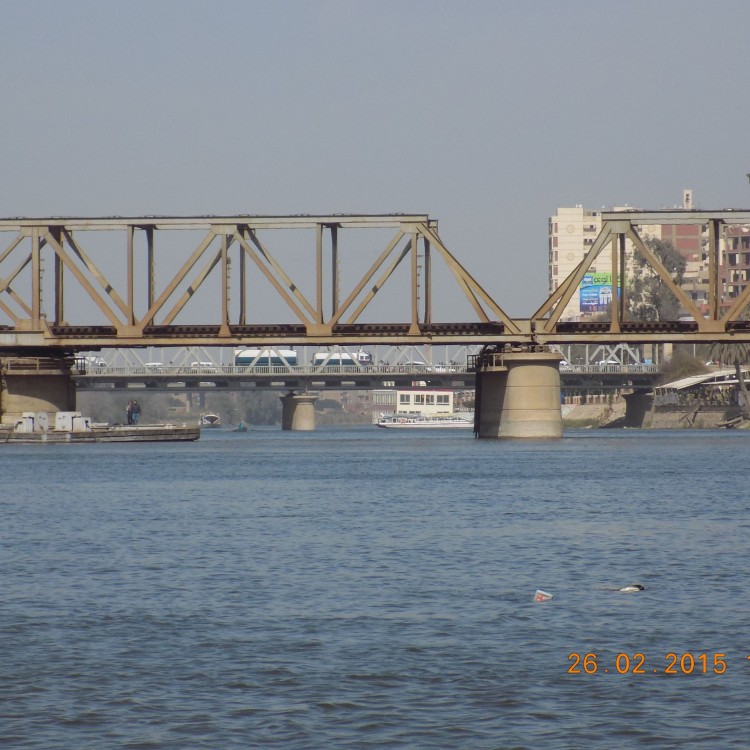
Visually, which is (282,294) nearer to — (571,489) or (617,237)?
(617,237)

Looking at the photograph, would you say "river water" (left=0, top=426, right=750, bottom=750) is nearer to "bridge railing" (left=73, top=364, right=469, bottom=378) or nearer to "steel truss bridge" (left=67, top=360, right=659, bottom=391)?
"steel truss bridge" (left=67, top=360, right=659, bottom=391)

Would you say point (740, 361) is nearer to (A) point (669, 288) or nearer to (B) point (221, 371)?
(B) point (221, 371)

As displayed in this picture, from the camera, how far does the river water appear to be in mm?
19359

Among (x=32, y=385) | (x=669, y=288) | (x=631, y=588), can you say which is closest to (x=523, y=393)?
(x=669, y=288)

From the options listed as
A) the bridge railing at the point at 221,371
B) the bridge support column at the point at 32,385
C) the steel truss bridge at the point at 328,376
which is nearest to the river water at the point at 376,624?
the bridge support column at the point at 32,385

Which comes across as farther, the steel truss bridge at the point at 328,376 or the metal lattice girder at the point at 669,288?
the steel truss bridge at the point at 328,376

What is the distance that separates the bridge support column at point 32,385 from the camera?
118 m

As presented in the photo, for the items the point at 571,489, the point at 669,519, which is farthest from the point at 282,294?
the point at 669,519

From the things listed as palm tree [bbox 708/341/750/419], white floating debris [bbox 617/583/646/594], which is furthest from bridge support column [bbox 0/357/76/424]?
white floating debris [bbox 617/583/646/594]

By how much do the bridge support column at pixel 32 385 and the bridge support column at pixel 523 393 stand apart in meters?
32.7

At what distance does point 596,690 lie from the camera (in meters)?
20.9

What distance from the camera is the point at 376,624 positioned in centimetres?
2600

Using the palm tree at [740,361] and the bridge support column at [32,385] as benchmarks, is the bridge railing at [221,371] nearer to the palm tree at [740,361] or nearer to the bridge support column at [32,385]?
the palm tree at [740,361]

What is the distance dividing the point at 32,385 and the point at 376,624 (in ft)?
322
